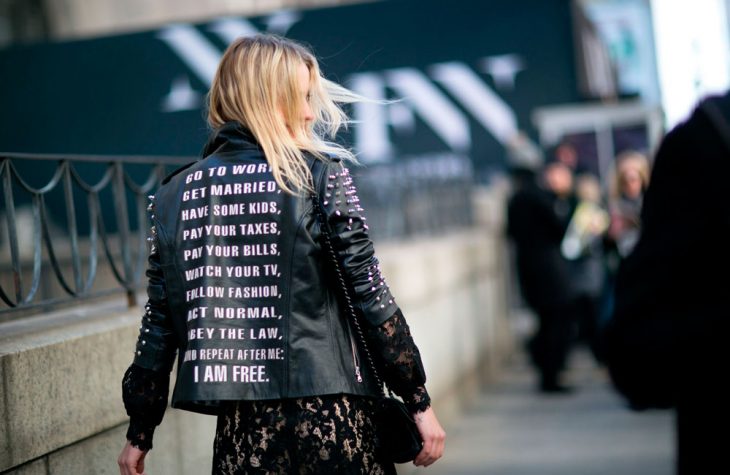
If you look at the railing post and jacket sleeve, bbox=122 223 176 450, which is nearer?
jacket sleeve, bbox=122 223 176 450

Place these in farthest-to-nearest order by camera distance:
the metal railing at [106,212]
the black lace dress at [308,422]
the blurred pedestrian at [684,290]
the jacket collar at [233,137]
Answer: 1. the metal railing at [106,212]
2. the jacket collar at [233,137]
3. the black lace dress at [308,422]
4. the blurred pedestrian at [684,290]

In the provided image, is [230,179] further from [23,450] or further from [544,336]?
[544,336]

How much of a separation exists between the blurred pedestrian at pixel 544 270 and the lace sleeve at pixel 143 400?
25.8ft

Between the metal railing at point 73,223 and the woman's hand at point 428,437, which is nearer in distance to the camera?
the woman's hand at point 428,437

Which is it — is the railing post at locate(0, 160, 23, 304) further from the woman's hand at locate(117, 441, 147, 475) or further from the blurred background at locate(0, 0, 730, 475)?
the woman's hand at locate(117, 441, 147, 475)

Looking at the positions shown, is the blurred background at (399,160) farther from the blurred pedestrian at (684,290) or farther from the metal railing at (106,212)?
the blurred pedestrian at (684,290)

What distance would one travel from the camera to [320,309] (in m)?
2.80

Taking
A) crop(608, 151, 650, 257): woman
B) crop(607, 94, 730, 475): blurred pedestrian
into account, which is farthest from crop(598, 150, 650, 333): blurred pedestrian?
crop(607, 94, 730, 475): blurred pedestrian

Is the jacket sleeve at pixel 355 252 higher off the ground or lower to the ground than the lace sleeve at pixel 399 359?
higher

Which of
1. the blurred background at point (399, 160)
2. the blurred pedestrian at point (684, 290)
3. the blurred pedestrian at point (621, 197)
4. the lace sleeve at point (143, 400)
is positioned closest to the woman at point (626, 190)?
the blurred pedestrian at point (621, 197)

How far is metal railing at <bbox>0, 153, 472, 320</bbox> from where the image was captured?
13.3ft

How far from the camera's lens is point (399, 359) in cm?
284

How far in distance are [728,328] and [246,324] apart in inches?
49.8

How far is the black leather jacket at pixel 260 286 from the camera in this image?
Result: 277 centimetres
